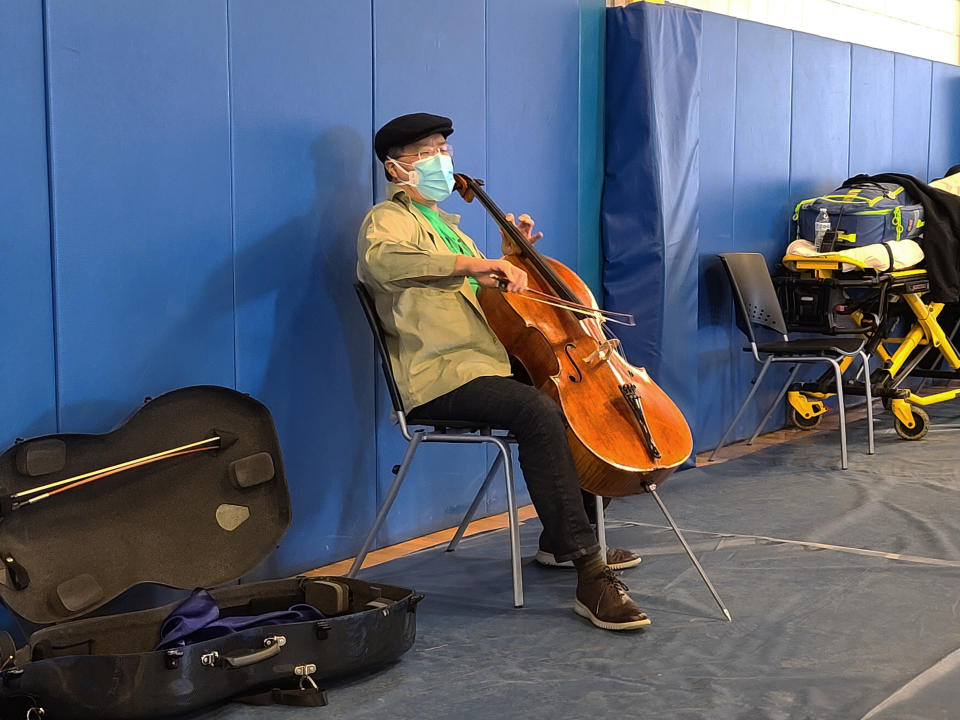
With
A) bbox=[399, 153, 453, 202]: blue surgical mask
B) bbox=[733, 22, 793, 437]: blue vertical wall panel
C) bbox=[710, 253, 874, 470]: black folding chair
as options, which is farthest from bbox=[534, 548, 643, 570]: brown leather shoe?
bbox=[733, 22, 793, 437]: blue vertical wall panel

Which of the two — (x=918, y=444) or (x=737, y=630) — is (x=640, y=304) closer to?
(x=918, y=444)

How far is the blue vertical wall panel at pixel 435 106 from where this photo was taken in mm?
3305

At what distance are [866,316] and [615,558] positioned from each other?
254 cm

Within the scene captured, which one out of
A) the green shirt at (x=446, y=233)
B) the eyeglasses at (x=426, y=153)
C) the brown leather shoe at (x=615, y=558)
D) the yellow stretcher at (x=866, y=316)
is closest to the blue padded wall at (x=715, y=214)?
the yellow stretcher at (x=866, y=316)

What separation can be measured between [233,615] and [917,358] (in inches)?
150

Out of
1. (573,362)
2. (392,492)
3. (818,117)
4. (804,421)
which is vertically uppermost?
(818,117)

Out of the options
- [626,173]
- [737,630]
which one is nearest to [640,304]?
[626,173]

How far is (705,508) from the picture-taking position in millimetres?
3830

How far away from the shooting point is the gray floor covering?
86.6 inches

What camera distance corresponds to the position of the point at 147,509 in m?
2.57

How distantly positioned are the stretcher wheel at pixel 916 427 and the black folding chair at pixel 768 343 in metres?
0.21

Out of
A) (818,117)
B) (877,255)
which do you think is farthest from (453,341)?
(818,117)

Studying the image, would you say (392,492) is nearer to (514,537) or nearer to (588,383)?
(514,537)

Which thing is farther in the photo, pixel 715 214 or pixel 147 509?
pixel 715 214
